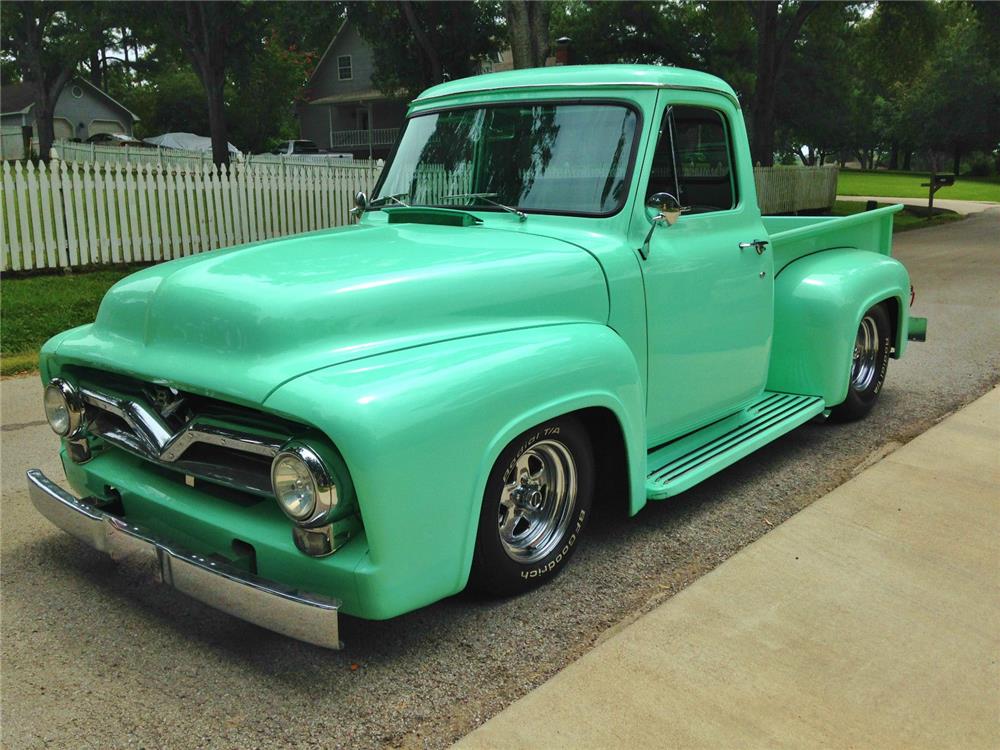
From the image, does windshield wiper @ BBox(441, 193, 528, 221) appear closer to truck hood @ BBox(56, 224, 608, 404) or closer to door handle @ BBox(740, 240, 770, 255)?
truck hood @ BBox(56, 224, 608, 404)

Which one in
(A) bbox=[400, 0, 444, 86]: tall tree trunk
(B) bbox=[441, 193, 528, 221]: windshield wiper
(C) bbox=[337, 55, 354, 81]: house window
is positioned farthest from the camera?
(C) bbox=[337, 55, 354, 81]: house window

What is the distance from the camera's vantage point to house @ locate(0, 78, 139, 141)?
51938mm

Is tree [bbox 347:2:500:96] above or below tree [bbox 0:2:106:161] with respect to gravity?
below

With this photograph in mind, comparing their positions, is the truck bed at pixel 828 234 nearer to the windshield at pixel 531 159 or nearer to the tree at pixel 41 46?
the windshield at pixel 531 159

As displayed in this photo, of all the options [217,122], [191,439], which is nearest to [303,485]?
[191,439]

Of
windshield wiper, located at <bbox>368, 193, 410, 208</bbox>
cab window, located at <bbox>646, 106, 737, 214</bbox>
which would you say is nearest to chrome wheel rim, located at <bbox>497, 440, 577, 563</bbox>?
cab window, located at <bbox>646, 106, 737, 214</bbox>

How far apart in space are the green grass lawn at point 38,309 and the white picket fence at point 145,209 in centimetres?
43

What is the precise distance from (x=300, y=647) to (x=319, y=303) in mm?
1188

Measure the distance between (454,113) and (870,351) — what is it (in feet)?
10.4

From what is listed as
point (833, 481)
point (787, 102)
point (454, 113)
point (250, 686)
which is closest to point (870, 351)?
point (833, 481)

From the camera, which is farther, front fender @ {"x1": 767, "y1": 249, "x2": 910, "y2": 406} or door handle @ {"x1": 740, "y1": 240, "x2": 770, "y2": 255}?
front fender @ {"x1": 767, "y1": 249, "x2": 910, "y2": 406}

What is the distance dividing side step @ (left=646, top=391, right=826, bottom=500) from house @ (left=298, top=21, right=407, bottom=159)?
4381cm

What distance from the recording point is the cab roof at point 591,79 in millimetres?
3859

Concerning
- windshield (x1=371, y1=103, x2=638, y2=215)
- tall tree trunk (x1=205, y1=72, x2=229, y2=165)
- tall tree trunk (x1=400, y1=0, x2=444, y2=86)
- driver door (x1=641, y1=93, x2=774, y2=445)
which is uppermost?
tall tree trunk (x1=400, y1=0, x2=444, y2=86)
